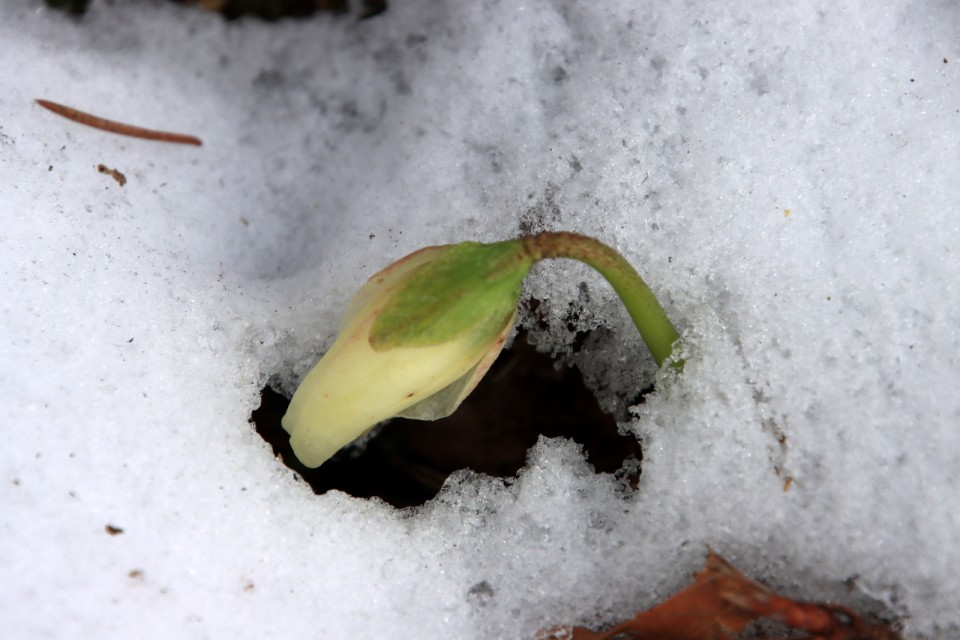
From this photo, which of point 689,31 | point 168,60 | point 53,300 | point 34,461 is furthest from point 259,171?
point 689,31

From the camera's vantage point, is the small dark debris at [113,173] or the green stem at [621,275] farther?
the small dark debris at [113,173]

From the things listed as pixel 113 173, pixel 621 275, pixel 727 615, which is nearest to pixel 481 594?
pixel 727 615

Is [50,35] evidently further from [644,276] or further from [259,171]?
[644,276]

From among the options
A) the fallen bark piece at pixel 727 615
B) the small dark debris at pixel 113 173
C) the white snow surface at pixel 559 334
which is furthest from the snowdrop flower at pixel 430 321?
the small dark debris at pixel 113 173

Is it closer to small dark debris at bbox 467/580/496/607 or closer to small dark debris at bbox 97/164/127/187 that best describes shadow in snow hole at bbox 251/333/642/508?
small dark debris at bbox 467/580/496/607

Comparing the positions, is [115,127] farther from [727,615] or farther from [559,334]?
[727,615]

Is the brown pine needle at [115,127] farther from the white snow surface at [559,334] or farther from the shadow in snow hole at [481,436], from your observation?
the shadow in snow hole at [481,436]

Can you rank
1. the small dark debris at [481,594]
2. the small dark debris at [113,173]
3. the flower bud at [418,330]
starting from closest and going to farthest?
the flower bud at [418,330] < the small dark debris at [481,594] < the small dark debris at [113,173]

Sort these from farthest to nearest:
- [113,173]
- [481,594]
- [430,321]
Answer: [113,173]
[481,594]
[430,321]
